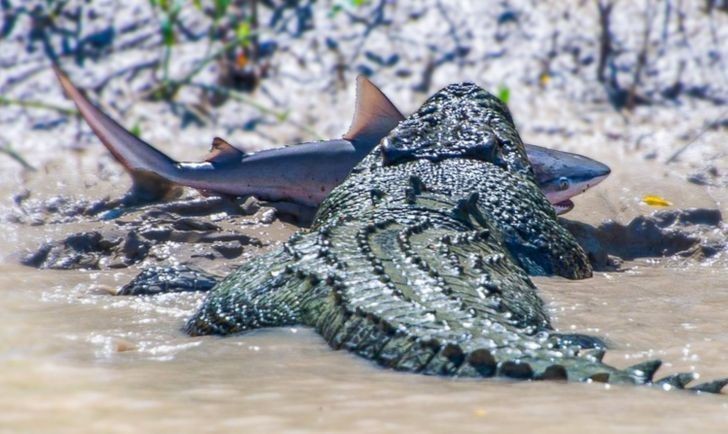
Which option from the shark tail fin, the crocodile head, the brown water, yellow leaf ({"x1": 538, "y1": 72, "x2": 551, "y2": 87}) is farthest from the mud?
yellow leaf ({"x1": 538, "y1": 72, "x2": 551, "y2": 87})

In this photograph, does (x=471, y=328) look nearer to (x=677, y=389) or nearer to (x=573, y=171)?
(x=677, y=389)

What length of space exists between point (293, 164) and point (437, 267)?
2.31 meters

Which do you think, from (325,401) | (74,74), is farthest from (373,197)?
(74,74)

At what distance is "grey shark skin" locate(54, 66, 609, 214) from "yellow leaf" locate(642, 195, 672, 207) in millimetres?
444

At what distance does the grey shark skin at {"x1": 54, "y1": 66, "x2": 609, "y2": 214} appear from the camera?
5.87 metres

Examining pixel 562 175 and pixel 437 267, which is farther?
pixel 562 175

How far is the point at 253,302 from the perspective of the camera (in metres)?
4.00

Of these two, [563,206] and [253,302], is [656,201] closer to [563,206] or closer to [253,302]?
[563,206]

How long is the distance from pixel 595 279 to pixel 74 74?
4.95m

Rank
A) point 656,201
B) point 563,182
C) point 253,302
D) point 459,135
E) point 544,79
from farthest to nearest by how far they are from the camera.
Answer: point 544,79 < point 656,201 < point 563,182 < point 459,135 < point 253,302

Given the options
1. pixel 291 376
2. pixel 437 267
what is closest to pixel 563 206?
pixel 437 267

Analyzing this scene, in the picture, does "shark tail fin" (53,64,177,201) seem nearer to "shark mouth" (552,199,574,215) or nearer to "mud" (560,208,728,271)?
"shark mouth" (552,199,574,215)

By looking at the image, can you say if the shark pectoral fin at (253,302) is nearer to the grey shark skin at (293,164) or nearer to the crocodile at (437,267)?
the crocodile at (437,267)

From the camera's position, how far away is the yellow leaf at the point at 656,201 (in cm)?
620
